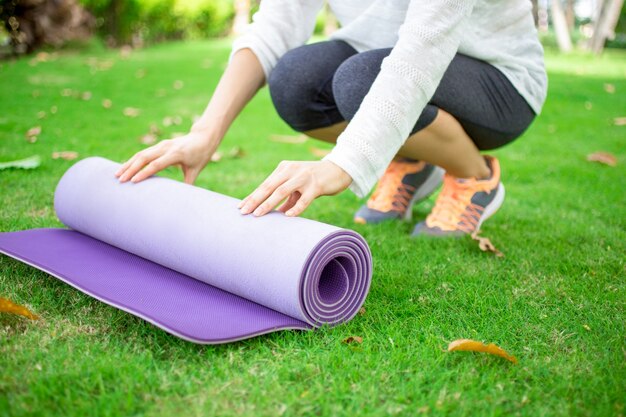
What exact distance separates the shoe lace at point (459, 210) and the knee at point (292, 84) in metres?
0.67

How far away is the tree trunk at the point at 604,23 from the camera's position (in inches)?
497

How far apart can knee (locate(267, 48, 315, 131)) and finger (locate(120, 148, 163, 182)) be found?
0.62 meters

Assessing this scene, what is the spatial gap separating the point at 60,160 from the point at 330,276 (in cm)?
228

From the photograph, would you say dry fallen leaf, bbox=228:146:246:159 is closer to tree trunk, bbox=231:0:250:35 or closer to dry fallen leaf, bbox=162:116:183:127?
dry fallen leaf, bbox=162:116:183:127

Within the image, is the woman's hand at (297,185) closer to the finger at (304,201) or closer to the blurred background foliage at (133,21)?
the finger at (304,201)

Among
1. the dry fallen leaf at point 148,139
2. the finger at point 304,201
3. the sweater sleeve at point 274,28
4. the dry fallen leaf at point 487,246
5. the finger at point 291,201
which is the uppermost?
the sweater sleeve at point 274,28

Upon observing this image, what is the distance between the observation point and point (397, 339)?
170 centimetres

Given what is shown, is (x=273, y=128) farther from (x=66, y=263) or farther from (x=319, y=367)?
(x=319, y=367)

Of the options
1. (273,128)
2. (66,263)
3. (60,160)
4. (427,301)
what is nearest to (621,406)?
(427,301)

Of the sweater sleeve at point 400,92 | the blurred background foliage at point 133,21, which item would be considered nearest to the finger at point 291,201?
the sweater sleeve at point 400,92

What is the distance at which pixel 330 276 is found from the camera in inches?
73.7

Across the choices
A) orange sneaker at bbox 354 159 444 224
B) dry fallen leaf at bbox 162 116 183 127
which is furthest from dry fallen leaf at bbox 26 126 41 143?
orange sneaker at bbox 354 159 444 224

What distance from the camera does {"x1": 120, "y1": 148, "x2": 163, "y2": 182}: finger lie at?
213 cm

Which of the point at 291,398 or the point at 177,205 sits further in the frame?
the point at 177,205
